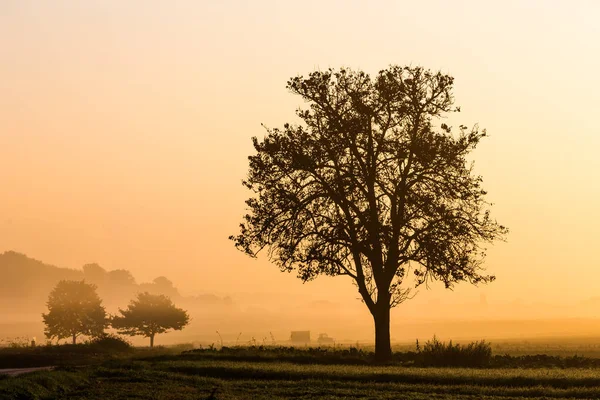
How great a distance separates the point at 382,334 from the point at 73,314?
47.7 meters

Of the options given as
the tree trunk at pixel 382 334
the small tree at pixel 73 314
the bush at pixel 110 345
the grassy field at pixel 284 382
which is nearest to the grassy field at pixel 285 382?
the grassy field at pixel 284 382

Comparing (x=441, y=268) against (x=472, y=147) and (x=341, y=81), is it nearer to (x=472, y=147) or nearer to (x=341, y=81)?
(x=472, y=147)

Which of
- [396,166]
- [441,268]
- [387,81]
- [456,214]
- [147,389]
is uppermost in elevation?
[387,81]

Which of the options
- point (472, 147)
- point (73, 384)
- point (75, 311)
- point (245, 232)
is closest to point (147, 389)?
point (73, 384)

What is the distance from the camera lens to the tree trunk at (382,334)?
37.4 m

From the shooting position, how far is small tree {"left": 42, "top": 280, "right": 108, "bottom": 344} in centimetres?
7744

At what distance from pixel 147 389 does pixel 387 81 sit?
20494mm

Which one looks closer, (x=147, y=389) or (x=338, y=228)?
(x=147, y=389)

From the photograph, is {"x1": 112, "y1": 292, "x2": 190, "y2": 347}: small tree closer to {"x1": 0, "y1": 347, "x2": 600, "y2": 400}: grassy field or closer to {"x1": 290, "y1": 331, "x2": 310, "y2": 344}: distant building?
{"x1": 0, "y1": 347, "x2": 600, "y2": 400}: grassy field

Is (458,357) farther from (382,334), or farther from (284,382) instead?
(284,382)

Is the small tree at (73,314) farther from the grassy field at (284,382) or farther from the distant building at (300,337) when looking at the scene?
the grassy field at (284,382)

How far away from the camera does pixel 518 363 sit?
34.2 m

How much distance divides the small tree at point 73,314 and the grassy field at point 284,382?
156 feet

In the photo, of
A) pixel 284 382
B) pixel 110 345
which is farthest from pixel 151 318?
pixel 284 382
